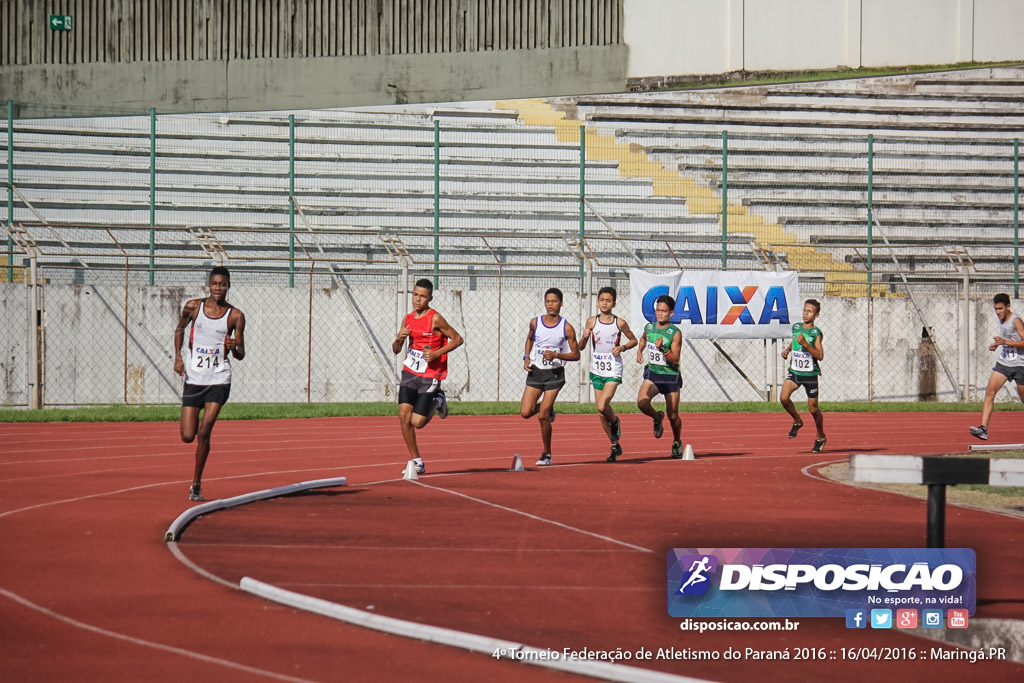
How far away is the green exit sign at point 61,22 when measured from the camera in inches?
1281

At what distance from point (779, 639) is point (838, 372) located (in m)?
20.6

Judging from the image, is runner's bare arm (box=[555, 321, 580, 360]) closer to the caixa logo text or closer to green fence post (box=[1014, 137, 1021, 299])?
the caixa logo text

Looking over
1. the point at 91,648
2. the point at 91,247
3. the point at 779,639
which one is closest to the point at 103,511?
the point at 91,648

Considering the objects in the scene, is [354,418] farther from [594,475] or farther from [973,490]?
[973,490]

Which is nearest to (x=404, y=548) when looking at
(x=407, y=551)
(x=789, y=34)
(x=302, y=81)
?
(x=407, y=551)

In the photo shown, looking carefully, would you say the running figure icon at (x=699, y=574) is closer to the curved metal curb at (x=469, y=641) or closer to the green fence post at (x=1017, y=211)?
the curved metal curb at (x=469, y=641)

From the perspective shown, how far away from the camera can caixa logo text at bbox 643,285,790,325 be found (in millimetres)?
24578

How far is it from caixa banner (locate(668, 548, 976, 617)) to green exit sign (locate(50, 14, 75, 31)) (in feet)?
98.8

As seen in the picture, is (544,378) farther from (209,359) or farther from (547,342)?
(209,359)

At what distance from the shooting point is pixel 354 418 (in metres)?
21.1

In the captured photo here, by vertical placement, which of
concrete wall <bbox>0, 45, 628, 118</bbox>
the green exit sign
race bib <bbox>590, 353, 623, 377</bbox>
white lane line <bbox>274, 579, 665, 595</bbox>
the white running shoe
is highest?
the green exit sign

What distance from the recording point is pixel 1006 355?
54.4 ft

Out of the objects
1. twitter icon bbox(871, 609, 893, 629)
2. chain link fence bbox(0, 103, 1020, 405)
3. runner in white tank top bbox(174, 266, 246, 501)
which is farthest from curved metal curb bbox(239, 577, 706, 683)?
chain link fence bbox(0, 103, 1020, 405)

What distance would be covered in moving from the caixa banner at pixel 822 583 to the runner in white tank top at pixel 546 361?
7.21 m
